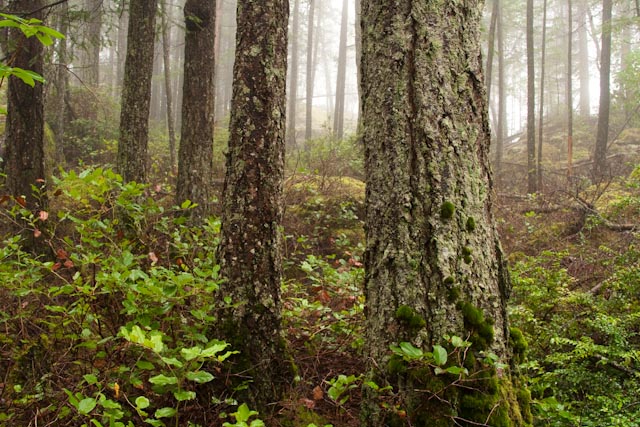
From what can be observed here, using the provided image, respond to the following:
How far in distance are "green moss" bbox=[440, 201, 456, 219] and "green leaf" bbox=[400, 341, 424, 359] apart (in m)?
0.64

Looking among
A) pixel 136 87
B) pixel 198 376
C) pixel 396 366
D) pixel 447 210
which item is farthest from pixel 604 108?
pixel 198 376

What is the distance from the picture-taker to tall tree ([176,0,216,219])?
22.7 feet

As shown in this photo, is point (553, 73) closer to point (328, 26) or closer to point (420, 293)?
point (328, 26)

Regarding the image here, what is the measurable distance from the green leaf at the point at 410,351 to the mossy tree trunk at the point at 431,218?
0.15 m

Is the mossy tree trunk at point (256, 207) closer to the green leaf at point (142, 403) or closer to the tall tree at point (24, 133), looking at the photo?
the green leaf at point (142, 403)

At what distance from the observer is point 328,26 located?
48219 mm

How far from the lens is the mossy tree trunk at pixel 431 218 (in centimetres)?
205

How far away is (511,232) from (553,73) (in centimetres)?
3107

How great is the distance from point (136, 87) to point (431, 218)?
6478 millimetres

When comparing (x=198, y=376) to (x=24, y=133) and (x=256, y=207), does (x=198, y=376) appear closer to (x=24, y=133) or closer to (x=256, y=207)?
(x=256, y=207)

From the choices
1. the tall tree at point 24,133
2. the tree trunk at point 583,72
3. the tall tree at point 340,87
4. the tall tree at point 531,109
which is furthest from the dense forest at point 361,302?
the tree trunk at point 583,72

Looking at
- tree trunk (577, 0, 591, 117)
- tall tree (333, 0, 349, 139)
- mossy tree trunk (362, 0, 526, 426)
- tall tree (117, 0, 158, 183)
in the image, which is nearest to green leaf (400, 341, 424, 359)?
mossy tree trunk (362, 0, 526, 426)

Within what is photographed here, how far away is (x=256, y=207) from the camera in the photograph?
10.5 feet

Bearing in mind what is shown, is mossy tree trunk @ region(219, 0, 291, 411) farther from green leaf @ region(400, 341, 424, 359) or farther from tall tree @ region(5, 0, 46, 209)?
tall tree @ region(5, 0, 46, 209)
